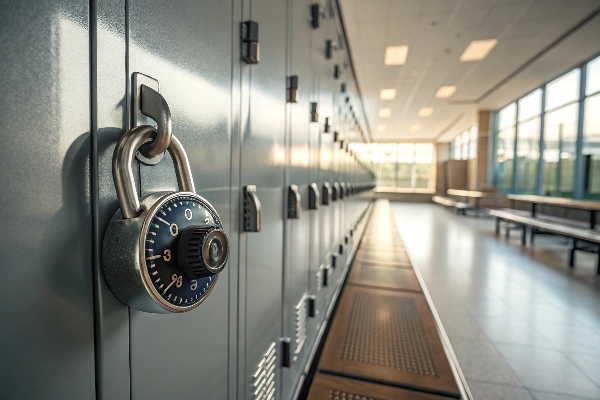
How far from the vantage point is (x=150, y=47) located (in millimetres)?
522

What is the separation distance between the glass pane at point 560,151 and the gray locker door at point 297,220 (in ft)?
30.8

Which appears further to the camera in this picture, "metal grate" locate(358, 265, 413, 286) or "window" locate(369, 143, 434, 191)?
"window" locate(369, 143, 434, 191)

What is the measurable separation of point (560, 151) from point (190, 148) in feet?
36.0

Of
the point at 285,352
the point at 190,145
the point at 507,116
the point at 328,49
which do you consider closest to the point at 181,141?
the point at 190,145

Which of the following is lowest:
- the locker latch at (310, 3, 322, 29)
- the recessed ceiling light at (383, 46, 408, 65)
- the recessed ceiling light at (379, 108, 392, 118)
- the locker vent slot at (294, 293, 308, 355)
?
the locker vent slot at (294, 293, 308, 355)

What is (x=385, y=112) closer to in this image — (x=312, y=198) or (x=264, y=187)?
(x=312, y=198)

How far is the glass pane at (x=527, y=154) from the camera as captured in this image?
32.5 feet

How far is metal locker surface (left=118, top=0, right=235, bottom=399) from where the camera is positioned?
510 millimetres

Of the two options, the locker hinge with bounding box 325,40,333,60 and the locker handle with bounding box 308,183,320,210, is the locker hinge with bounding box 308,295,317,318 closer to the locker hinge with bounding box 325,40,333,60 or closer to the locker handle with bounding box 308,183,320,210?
the locker handle with bounding box 308,183,320,210

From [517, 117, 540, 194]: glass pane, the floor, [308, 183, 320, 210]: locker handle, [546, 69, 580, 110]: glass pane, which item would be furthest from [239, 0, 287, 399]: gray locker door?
[517, 117, 540, 194]: glass pane

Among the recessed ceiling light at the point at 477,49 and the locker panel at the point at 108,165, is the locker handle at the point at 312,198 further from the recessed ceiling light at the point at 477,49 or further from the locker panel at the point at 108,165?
the recessed ceiling light at the point at 477,49

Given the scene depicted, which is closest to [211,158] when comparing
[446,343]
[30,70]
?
[30,70]

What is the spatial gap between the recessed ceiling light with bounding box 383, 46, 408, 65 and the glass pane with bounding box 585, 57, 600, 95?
4348mm

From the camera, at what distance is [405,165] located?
22.5m
